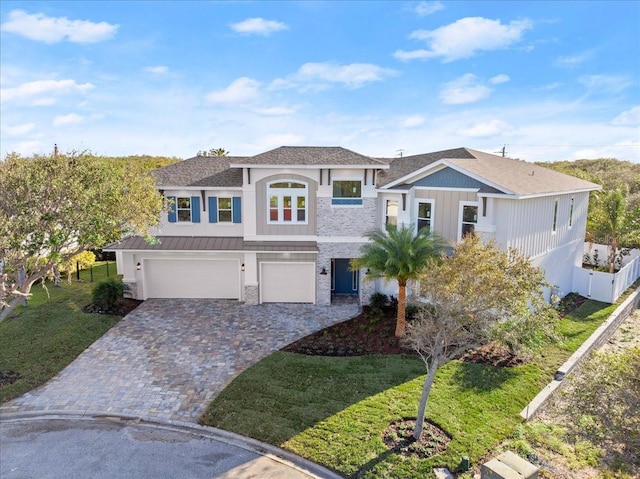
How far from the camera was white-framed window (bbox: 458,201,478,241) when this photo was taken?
52.7ft

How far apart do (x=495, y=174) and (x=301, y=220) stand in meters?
8.64

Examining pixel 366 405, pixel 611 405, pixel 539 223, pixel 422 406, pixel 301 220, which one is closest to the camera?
pixel 611 405

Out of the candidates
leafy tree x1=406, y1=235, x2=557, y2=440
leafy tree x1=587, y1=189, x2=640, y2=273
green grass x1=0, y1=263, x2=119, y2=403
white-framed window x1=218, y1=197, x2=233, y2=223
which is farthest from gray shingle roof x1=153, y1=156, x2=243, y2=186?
leafy tree x1=587, y1=189, x2=640, y2=273

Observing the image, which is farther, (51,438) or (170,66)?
(170,66)

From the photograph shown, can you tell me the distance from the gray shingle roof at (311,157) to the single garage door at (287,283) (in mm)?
4909

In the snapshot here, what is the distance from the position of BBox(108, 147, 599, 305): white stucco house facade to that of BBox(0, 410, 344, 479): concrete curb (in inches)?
371

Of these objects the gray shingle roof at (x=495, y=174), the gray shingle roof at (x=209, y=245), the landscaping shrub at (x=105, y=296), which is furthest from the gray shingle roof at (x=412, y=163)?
the landscaping shrub at (x=105, y=296)

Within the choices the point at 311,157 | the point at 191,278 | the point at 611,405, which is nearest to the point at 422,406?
the point at 611,405

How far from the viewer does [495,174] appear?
54.2ft

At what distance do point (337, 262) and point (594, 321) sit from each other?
466 inches

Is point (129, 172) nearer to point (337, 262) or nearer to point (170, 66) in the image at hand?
point (170, 66)

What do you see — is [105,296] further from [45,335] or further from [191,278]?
[191,278]

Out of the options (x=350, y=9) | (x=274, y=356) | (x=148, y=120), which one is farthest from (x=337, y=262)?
(x=148, y=120)

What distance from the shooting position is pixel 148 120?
2322 cm
